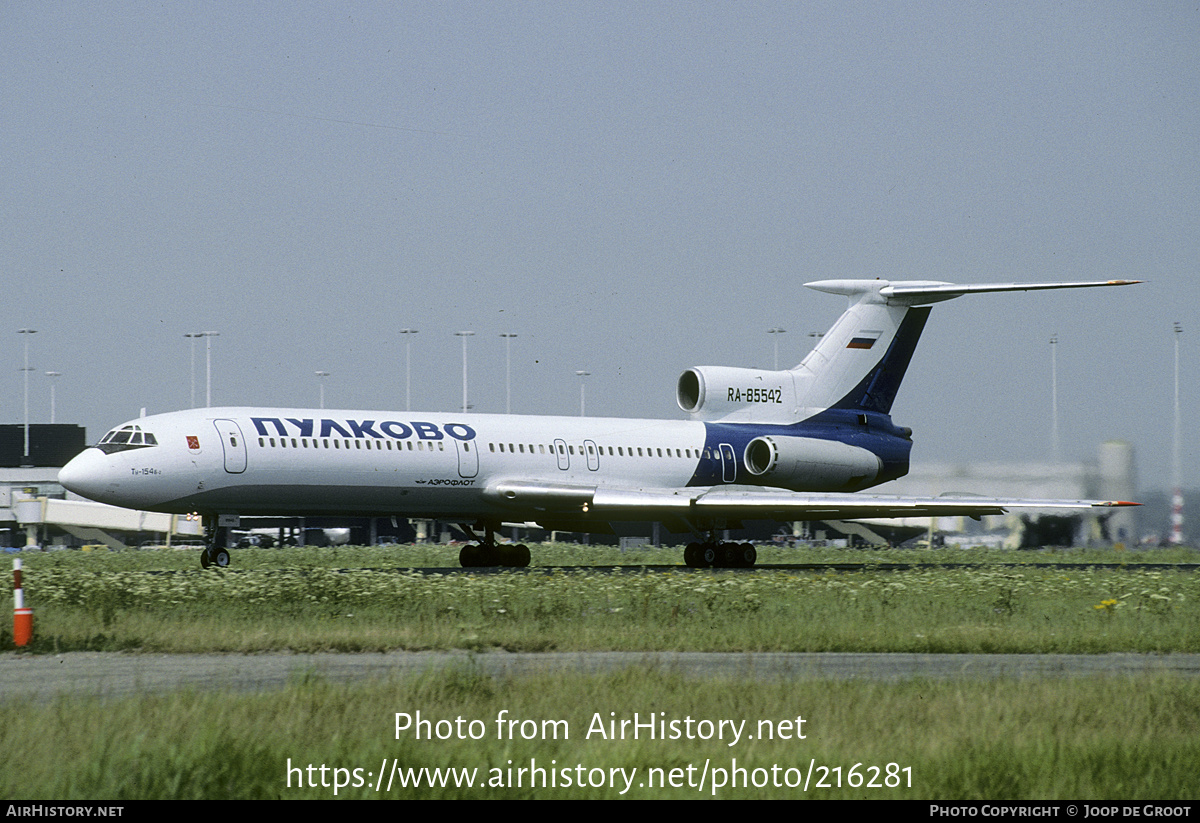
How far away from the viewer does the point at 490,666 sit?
46.0 feet

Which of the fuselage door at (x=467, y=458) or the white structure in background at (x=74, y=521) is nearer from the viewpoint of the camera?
the fuselage door at (x=467, y=458)

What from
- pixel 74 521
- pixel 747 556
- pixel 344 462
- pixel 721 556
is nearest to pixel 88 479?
pixel 344 462

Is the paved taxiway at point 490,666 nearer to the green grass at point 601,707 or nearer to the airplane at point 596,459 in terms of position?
the green grass at point 601,707

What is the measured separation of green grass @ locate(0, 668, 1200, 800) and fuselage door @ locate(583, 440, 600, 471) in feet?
78.0

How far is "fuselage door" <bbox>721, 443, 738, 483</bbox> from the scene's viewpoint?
38031mm

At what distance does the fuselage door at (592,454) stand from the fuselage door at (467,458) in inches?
146

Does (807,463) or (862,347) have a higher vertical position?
(862,347)

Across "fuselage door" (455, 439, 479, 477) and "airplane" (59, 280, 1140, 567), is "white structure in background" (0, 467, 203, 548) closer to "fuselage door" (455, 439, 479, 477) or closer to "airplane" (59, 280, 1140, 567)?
"airplane" (59, 280, 1140, 567)

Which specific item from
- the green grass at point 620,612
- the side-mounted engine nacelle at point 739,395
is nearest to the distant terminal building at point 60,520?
the side-mounted engine nacelle at point 739,395

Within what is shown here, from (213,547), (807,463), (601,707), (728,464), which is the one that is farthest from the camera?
(728,464)

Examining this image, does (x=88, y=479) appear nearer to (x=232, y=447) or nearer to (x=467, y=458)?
(x=232, y=447)

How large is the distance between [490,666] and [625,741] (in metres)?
4.87

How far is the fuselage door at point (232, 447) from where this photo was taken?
29.9 metres

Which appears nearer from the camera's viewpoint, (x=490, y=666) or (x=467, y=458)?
(x=490, y=666)
